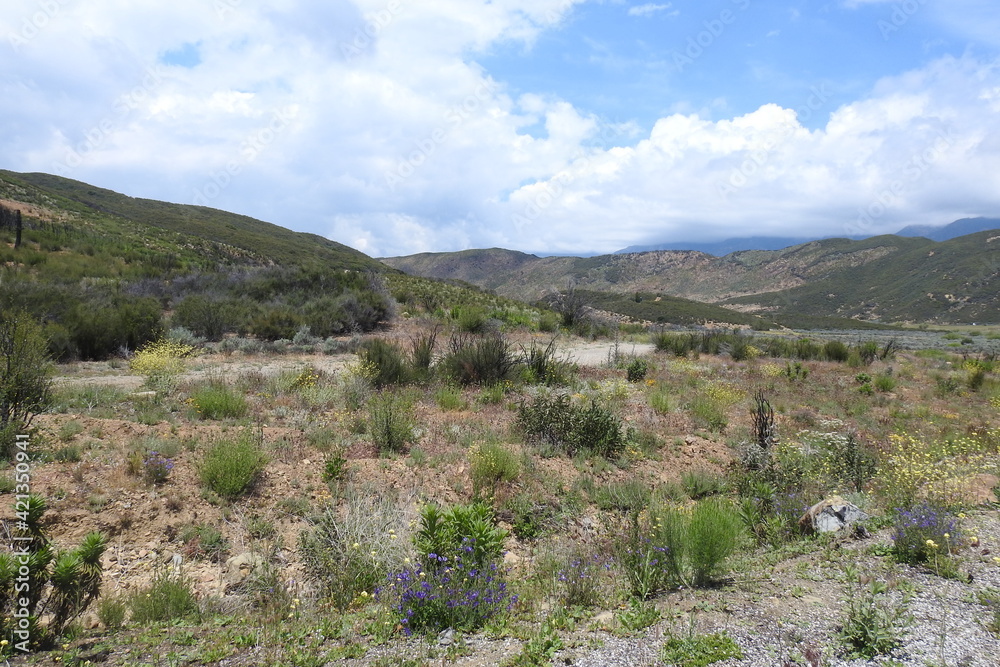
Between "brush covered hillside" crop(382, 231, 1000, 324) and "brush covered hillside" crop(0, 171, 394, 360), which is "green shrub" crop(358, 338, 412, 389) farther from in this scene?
"brush covered hillside" crop(382, 231, 1000, 324)

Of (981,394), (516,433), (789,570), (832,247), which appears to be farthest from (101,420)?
(832,247)

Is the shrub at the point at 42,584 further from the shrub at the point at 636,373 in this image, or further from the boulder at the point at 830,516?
the shrub at the point at 636,373

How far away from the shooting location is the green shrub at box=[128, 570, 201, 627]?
3.64m

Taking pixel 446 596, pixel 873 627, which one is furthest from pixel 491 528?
pixel 873 627

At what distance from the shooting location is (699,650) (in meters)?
3.02

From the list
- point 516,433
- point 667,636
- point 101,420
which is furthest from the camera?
point 516,433

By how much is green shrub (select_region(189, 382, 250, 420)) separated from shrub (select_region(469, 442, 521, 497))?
13.6 ft

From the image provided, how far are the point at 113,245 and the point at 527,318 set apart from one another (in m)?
24.5

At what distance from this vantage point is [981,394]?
551 inches

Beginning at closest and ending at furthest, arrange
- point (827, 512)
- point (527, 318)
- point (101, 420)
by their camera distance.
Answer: point (827, 512)
point (101, 420)
point (527, 318)

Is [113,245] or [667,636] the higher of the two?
[113,245]

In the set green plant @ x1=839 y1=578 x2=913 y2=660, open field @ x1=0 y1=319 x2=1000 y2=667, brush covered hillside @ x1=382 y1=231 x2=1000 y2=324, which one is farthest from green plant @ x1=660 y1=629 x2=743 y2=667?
brush covered hillside @ x1=382 y1=231 x2=1000 y2=324

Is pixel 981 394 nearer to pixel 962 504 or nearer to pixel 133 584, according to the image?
pixel 962 504

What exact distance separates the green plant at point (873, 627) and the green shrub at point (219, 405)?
812 centimetres
